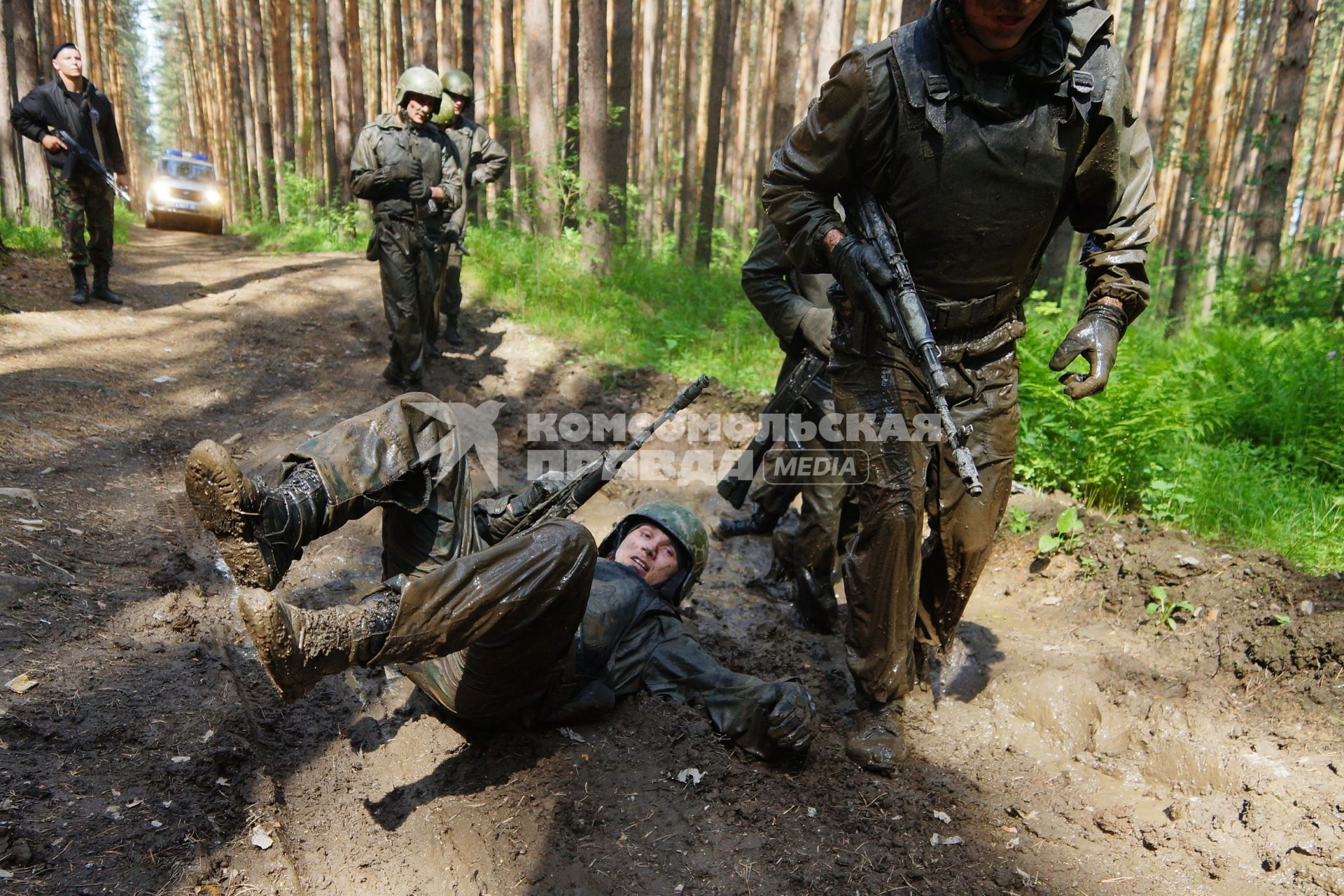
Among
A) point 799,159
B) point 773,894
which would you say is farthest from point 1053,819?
point 799,159

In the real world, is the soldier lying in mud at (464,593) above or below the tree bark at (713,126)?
below

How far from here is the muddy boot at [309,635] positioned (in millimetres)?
2068

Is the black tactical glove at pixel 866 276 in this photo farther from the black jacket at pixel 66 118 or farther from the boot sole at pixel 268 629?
the black jacket at pixel 66 118

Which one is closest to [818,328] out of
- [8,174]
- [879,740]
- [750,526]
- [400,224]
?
[750,526]

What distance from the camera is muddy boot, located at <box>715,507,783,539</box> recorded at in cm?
579

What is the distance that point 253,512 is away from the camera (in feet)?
7.98

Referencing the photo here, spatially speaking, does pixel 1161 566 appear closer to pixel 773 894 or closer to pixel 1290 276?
pixel 773 894

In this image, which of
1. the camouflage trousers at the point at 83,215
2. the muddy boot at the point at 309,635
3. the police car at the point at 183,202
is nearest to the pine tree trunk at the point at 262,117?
the police car at the point at 183,202

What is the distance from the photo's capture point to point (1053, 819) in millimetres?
2912

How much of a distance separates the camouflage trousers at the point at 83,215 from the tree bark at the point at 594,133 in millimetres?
5198

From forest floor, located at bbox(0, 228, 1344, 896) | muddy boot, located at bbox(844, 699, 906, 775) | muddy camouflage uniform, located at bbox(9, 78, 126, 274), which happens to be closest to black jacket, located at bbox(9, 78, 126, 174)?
muddy camouflage uniform, located at bbox(9, 78, 126, 274)

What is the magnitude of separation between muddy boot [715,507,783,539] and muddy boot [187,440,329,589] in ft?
11.4

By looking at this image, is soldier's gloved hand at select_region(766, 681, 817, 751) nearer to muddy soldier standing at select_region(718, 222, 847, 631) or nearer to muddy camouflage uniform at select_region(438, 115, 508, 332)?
muddy soldier standing at select_region(718, 222, 847, 631)

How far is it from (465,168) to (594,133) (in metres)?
3.22
